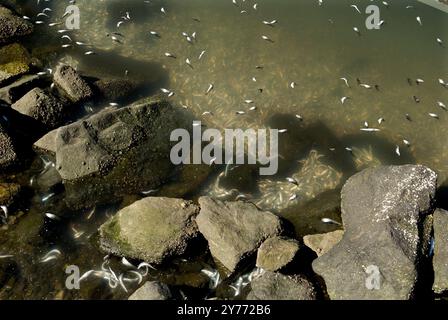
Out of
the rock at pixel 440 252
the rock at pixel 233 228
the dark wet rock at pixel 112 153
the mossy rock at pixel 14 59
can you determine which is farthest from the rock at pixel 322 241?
the mossy rock at pixel 14 59

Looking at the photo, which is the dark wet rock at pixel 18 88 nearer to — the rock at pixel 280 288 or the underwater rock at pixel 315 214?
the underwater rock at pixel 315 214

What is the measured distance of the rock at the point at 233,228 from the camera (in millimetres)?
7961

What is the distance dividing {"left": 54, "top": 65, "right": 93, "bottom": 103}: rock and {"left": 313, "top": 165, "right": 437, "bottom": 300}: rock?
6.77m

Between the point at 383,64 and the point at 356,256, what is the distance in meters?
7.12

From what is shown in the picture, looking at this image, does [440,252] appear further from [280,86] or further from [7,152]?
[7,152]

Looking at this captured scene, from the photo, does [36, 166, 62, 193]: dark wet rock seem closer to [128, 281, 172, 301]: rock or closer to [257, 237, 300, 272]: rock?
[128, 281, 172, 301]: rock

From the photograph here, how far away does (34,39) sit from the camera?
1388 cm

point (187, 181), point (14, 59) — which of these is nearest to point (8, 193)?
point (187, 181)

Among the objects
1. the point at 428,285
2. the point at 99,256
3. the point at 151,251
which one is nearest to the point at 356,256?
the point at 428,285

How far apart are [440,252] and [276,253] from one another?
8.95 feet

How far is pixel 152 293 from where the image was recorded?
7.14 m

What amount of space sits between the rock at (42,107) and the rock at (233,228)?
4.60 metres

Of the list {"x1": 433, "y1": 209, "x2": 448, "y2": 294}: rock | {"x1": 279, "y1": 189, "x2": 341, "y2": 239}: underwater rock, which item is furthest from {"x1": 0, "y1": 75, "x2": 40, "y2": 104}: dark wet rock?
{"x1": 433, "y1": 209, "x2": 448, "y2": 294}: rock

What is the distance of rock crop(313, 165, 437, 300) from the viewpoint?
7145 mm
